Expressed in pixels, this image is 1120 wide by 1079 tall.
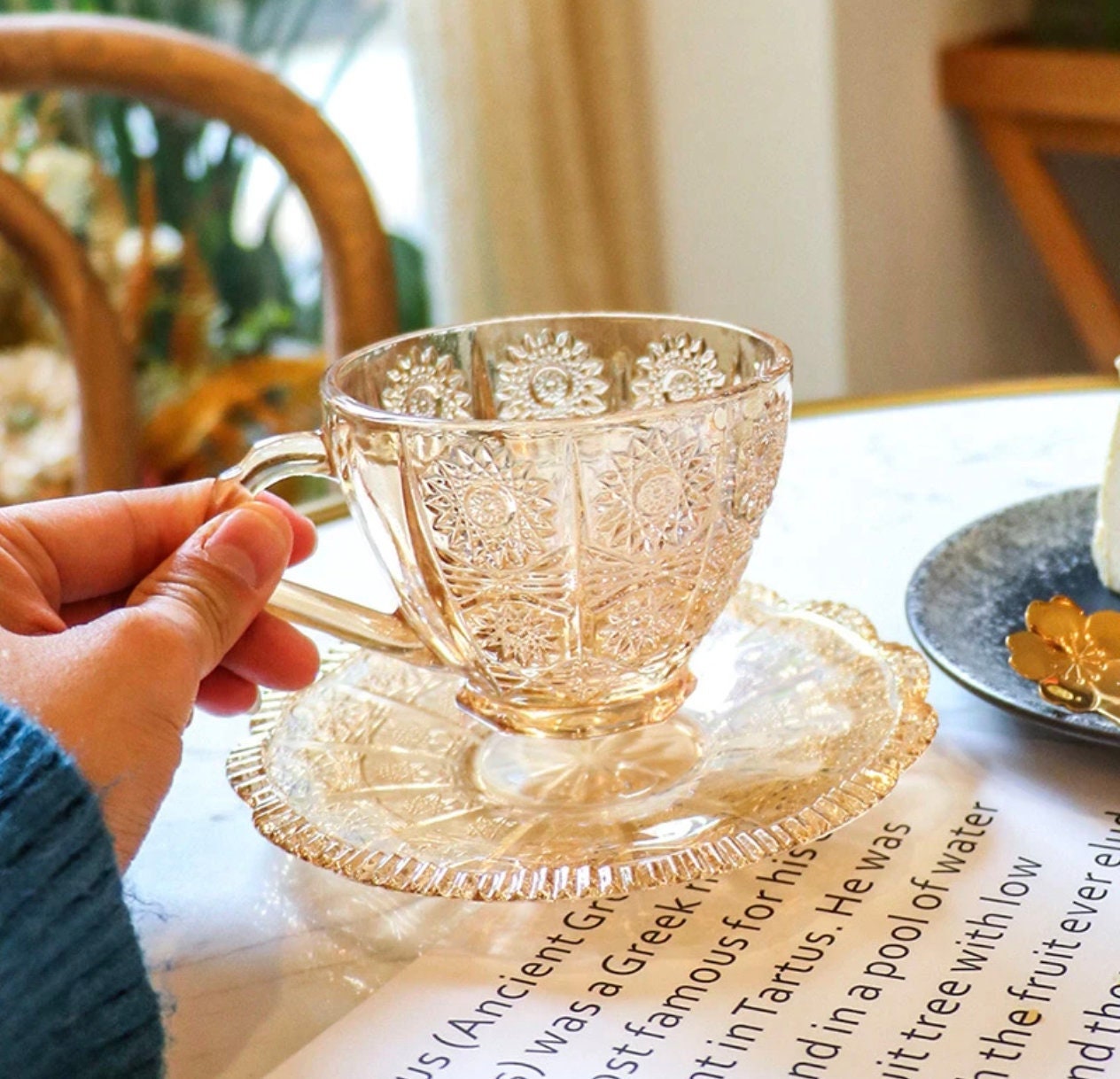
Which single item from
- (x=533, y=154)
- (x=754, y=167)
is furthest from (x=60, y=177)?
(x=754, y=167)

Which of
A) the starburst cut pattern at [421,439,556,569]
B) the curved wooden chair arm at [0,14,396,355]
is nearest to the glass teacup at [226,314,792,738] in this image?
the starburst cut pattern at [421,439,556,569]

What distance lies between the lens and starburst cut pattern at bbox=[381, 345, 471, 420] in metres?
0.53

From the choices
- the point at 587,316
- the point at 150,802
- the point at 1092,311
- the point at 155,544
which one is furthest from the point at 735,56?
the point at 150,802

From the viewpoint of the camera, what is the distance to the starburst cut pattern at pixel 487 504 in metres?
0.43

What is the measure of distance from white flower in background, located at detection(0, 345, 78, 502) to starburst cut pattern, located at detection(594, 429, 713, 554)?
1.10 meters

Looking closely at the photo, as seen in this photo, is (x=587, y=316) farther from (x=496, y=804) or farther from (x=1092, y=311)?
(x=1092, y=311)

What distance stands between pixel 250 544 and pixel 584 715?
4.5 inches

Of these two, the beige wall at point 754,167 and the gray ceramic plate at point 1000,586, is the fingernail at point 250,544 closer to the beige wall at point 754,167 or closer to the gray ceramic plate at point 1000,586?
the gray ceramic plate at point 1000,586

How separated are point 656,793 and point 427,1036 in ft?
0.36

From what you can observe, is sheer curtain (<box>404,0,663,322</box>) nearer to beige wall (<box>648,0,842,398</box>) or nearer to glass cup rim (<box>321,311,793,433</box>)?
beige wall (<box>648,0,842,398</box>)

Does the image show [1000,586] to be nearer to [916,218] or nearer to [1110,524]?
[1110,524]

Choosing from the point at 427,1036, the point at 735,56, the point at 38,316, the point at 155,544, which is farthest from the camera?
the point at 735,56

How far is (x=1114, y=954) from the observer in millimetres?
387

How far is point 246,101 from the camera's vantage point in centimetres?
102
